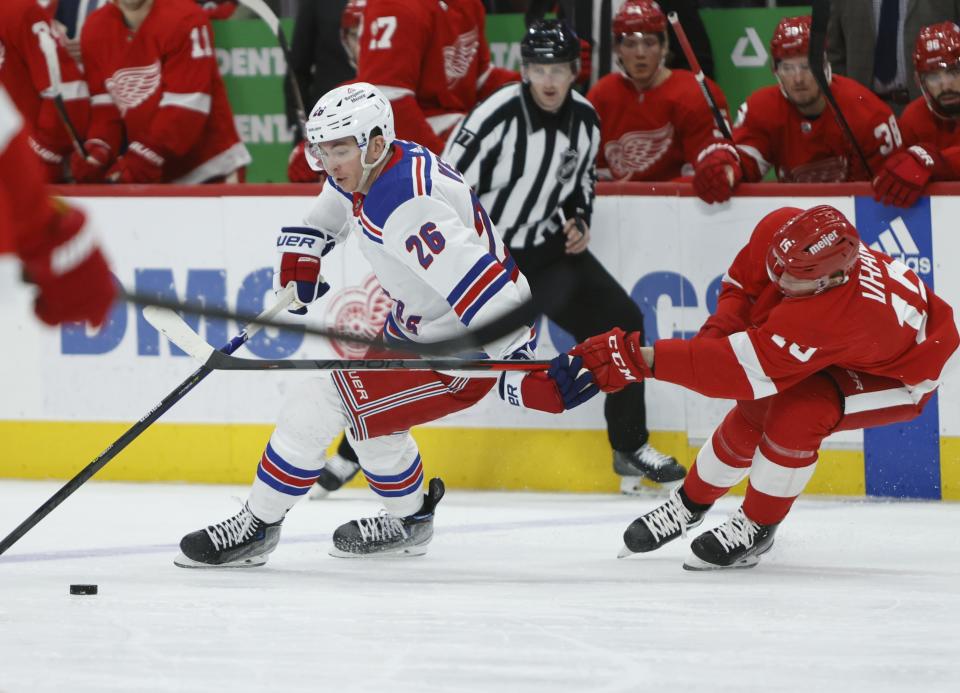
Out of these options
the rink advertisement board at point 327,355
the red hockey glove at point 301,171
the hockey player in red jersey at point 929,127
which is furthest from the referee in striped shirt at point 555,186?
the hockey player in red jersey at point 929,127

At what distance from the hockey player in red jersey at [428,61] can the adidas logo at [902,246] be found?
56.5 inches

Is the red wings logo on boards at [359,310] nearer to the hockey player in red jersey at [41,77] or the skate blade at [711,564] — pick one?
the hockey player in red jersey at [41,77]

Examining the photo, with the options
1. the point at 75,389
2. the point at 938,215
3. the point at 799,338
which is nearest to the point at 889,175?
the point at 938,215

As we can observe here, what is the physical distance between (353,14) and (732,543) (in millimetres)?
2567

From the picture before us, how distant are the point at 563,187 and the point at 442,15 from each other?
2.51ft

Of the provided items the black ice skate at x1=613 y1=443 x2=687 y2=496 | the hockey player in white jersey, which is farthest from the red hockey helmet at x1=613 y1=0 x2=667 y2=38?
the hockey player in white jersey

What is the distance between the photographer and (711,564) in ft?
12.8

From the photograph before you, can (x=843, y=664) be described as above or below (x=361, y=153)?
below

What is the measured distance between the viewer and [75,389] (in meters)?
5.45

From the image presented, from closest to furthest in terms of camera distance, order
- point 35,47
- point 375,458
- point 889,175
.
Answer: point 375,458, point 889,175, point 35,47

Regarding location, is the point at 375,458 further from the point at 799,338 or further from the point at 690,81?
the point at 690,81

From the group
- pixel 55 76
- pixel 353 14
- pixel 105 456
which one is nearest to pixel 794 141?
pixel 353 14

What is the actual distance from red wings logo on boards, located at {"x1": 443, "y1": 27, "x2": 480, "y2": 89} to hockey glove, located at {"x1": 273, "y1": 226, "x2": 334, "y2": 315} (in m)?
1.38

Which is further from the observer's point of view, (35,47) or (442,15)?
(35,47)
